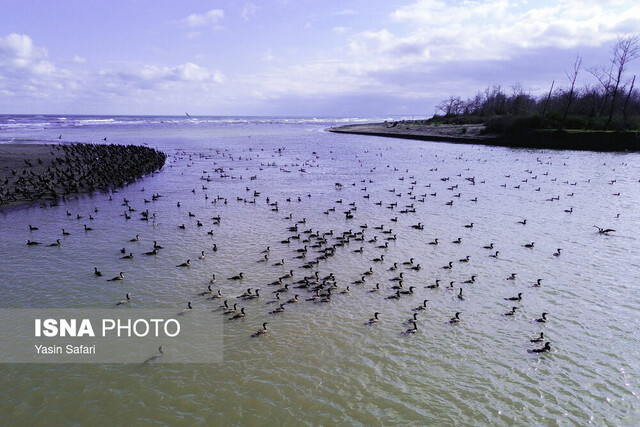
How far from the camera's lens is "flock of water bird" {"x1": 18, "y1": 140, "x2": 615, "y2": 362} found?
49.5 feet

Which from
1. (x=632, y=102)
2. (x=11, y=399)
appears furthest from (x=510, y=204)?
(x=632, y=102)

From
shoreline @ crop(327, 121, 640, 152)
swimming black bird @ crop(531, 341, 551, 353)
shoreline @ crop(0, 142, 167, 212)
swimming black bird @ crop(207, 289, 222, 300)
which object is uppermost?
shoreline @ crop(327, 121, 640, 152)

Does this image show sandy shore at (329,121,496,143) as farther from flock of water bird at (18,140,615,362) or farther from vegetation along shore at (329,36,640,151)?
flock of water bird at (18,140,615,362)

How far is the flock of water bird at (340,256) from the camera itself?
1508cm

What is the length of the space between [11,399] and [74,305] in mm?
5019

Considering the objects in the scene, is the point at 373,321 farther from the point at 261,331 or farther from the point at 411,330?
the point at 261,331

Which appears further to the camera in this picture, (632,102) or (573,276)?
(632,102)

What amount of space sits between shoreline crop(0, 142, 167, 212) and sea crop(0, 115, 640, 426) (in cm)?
256

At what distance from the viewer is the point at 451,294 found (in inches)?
640

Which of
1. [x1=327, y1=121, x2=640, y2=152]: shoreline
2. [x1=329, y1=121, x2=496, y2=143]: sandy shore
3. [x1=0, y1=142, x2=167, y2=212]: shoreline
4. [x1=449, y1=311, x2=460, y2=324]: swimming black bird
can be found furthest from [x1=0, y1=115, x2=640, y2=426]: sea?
[x1=329, y1=121, x2=496, y2=143]: sandy shore

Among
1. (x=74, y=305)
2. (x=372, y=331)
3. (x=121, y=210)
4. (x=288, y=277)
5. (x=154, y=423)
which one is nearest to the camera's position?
(x=154, y=423)

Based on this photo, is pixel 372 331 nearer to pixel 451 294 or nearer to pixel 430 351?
pixel 430 351

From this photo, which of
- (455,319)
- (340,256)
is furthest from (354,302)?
(340,256)

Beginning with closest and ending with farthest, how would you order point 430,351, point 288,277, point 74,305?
point 430,351, point 74,305, point 288,277
